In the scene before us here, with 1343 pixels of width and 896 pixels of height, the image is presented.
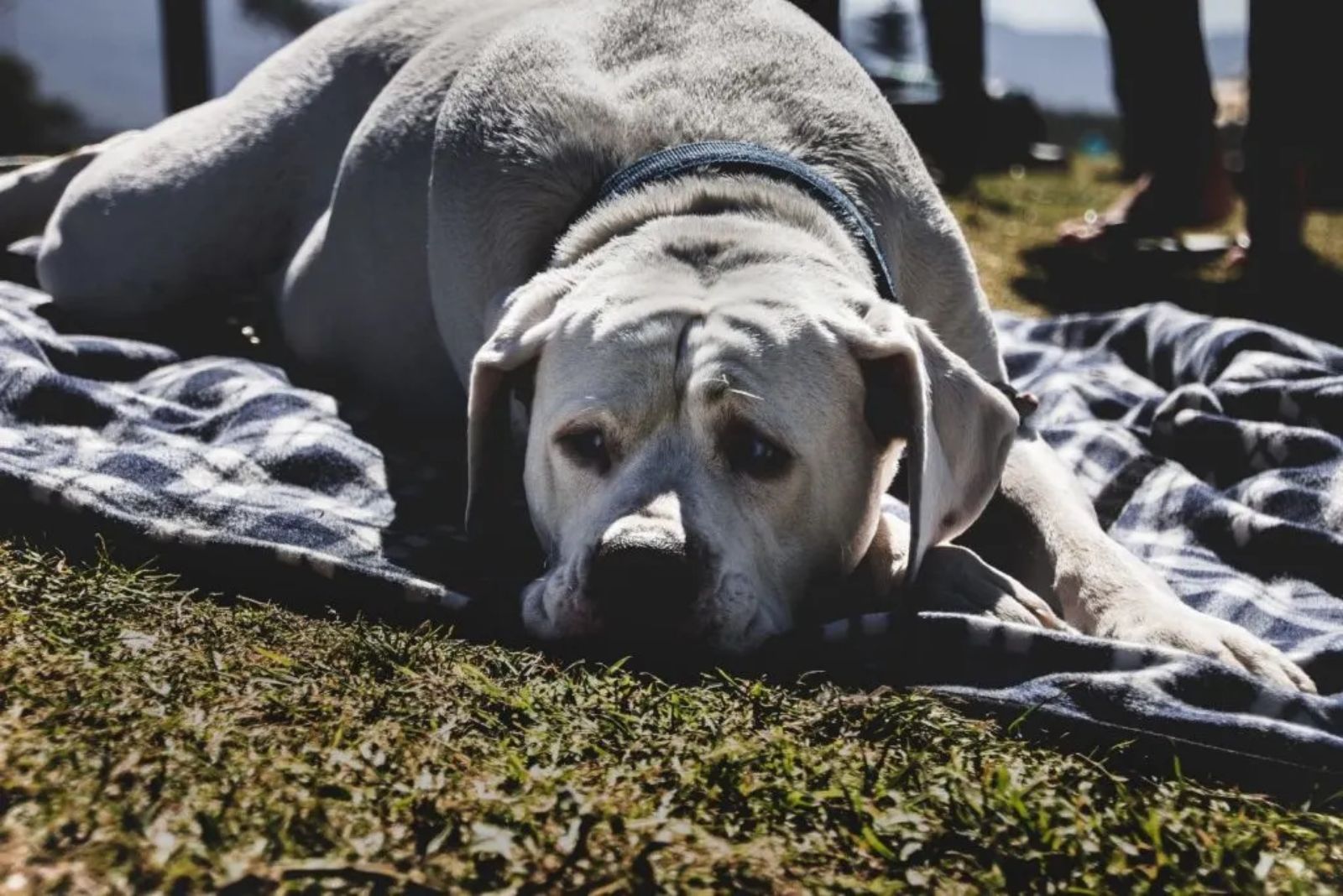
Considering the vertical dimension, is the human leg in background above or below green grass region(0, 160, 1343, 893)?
below

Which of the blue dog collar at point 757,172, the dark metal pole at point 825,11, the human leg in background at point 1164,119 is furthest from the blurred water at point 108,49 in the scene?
the blue dog collar at point 757,172

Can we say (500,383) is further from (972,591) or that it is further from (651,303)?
(972,591)

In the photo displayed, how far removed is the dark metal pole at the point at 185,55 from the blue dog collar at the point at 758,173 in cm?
493

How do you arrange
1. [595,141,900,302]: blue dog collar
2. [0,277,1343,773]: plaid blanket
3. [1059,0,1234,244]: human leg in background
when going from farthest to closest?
[1059,0,1234,244]: human leg in background
[595,141,900,302]: blue dog collar
[0,277,1343,773]: plaid blanket

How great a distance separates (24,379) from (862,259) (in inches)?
74.9

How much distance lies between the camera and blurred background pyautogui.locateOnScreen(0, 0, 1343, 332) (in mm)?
5539

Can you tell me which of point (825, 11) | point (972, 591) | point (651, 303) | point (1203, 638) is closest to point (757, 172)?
point (651, 303)

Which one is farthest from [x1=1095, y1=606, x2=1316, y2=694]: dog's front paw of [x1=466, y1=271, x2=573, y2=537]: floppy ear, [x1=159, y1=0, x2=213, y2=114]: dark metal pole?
[x1=159, y1=0, x2=213, y2=114]: dark metal pole

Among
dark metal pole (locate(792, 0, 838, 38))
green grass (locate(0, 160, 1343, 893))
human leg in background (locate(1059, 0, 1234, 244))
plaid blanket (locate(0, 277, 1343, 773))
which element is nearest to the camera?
green grass (locate(0, 160, 1343, 893))

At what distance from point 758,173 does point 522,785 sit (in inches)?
53.6

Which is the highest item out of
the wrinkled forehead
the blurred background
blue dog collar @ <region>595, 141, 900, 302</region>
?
blue dog collar @ <region>595, 141, 900, 302</region>

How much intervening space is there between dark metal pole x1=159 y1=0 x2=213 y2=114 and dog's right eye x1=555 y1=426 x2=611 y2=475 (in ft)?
17.4

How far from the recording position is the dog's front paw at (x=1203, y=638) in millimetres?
2131

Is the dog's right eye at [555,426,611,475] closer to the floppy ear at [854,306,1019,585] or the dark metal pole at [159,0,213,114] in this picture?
the floppy ear at [854,306,1019,585]
